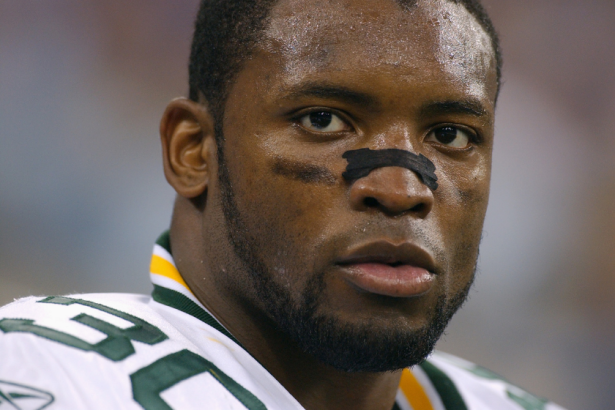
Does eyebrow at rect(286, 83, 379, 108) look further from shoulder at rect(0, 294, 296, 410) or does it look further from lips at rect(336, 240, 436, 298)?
shoulder at rect(0, 294, 296, 410)

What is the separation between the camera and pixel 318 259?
5.49ft

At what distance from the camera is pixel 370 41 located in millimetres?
1778

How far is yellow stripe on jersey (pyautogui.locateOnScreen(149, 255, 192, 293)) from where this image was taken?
6.46ft

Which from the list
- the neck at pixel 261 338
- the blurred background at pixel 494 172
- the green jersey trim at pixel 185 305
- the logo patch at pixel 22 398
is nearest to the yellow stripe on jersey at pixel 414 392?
the neck at pixel 261 338

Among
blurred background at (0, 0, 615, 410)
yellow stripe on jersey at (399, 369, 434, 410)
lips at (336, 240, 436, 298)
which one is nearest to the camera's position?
lips at (336, 240, 436, 298)

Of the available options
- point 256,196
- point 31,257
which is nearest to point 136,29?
point 31,257

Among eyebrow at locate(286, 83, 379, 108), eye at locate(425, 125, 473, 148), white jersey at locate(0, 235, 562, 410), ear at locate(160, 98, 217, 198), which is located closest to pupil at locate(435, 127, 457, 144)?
eye at locate(425, 125, 473, 148)

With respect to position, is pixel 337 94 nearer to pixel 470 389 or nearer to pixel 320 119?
pixel 320 119

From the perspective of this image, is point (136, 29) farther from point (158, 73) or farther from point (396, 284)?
point (396, 284)

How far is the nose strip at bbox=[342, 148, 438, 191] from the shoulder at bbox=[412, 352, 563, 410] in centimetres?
90

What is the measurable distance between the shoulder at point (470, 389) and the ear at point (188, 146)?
Result: 999 mm

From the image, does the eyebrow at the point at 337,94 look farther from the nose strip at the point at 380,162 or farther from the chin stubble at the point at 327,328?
the chin stubble at the point at 327,328

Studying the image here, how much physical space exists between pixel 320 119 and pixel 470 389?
1.21 metres

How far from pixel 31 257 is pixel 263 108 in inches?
106
